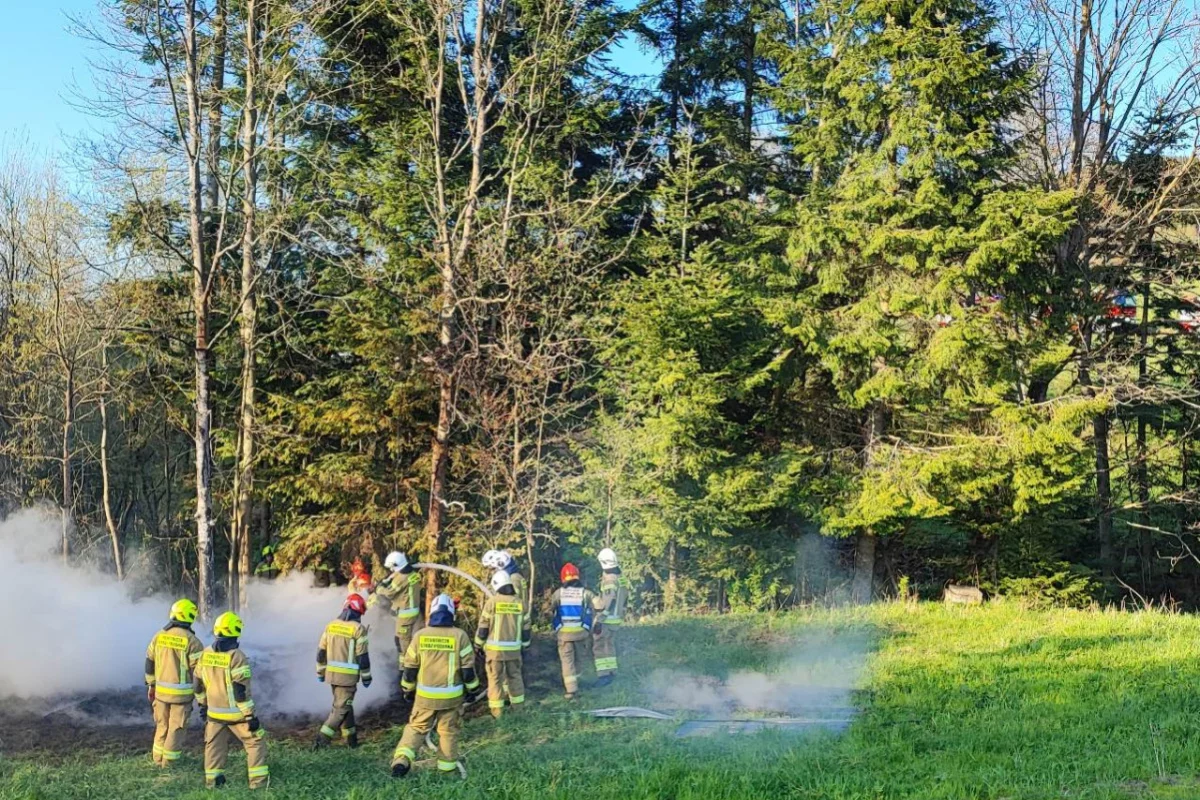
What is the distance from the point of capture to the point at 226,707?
9.21 metres

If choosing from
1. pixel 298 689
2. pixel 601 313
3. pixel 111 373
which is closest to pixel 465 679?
pixel 298 689

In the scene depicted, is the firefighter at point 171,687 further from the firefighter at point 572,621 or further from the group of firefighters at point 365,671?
the firefighter at point 572,621

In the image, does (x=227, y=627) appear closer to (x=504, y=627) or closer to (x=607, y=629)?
(x=504, y=627)

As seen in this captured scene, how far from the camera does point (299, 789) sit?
8.55 meters

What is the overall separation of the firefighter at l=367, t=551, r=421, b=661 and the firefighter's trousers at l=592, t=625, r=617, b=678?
2538mm

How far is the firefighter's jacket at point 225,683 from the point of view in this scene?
918 cm

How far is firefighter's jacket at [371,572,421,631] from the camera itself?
12.7 m

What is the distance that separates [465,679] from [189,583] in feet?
60.3

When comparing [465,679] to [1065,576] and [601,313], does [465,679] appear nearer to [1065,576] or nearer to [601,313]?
[601,313]

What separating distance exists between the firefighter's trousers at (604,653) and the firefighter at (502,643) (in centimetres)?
130

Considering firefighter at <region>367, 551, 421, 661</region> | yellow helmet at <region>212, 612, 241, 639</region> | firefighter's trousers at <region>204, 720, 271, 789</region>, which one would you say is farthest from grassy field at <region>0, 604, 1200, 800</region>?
firefighter at <region>367, 551, 421, 661</region>

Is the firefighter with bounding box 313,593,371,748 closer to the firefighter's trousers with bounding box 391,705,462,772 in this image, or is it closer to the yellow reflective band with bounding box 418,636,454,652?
the firefighter's trousers with bounding box 391,705,462,772

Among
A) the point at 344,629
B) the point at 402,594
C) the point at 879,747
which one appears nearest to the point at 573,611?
the point at 402,594

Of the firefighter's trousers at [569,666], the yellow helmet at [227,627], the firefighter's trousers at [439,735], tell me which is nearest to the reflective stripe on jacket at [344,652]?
the yellow helmet at [227,627]
